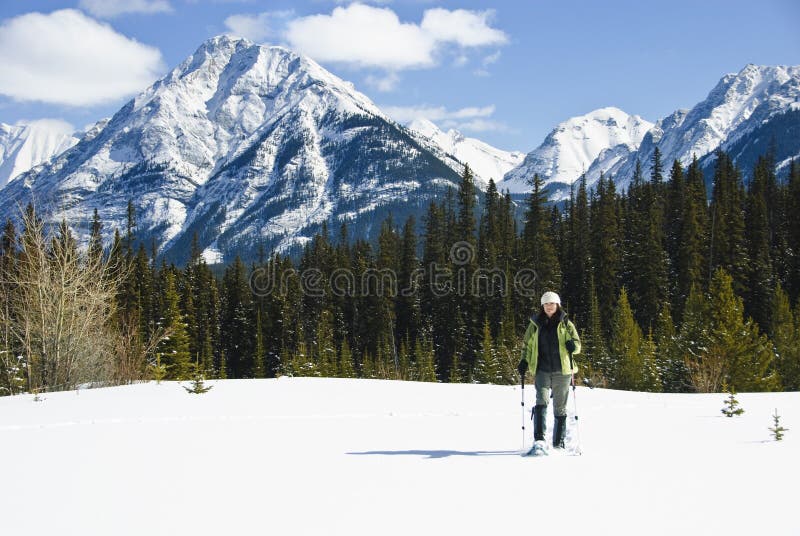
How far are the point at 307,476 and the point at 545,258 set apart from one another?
50.6m

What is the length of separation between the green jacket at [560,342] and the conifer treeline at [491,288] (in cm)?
3165

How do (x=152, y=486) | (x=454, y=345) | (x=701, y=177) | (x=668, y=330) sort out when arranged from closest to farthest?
(x=152, y=486) → (x=668, y=330) → (x=454, y=345) → (x=701, y=177)

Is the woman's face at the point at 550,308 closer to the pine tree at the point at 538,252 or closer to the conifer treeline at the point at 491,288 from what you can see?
the conifer treeline at the point at 491,288

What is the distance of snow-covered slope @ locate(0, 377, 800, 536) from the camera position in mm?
4875

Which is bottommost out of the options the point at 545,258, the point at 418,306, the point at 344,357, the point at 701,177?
the point at 344,357

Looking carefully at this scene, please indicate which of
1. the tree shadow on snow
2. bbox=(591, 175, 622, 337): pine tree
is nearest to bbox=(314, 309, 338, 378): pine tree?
bbox=(591, 175, 622, 337): pine tree

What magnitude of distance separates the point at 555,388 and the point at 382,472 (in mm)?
2734

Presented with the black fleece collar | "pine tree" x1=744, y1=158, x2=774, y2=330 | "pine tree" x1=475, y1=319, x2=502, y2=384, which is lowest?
"pine tree" x1=475, y1=319, x2=502, y2=384

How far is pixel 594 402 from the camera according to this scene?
1253cm

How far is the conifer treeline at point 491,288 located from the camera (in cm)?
4566

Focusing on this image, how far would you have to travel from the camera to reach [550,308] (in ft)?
24.8

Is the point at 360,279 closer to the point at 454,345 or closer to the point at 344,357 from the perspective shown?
the point at 454,345

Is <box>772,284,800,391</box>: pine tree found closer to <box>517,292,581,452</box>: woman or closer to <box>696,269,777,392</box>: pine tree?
<box>696,269,777,392</box>: pine tree

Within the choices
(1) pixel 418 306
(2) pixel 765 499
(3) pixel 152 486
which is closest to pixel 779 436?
(2) pixel 765 499
